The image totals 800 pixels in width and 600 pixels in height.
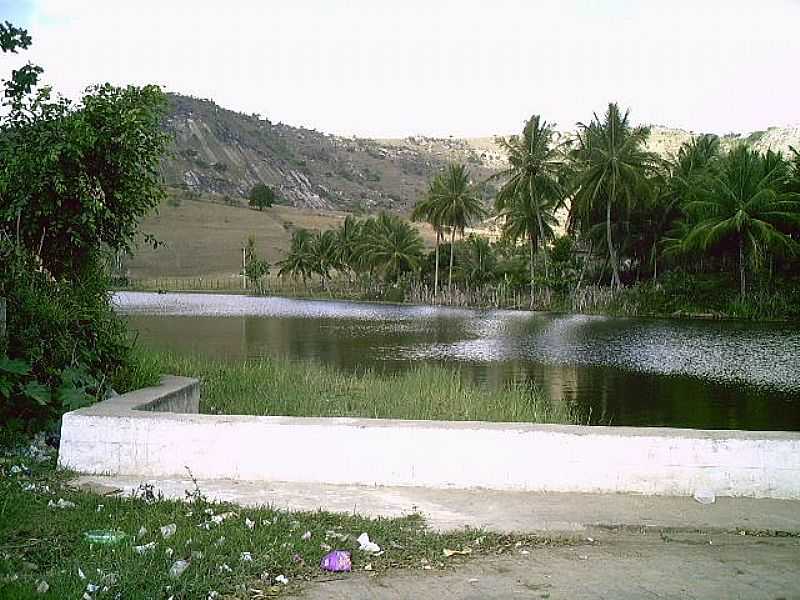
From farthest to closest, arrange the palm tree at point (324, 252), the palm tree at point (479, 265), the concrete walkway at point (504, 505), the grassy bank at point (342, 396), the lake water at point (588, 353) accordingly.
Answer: the palm tree at point (324, 252) → the palm tree at point (479, 265) → the lake water at point (588, 353) → the grassy bank at point (342, 396) → the concrete walkway at point (504, 505)

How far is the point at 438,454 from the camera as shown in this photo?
661 centimetres

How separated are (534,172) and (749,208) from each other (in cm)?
1538

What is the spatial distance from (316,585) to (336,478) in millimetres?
2087

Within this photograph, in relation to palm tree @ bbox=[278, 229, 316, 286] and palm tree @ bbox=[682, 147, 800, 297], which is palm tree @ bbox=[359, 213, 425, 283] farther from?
palm tree @ bbox=[682, 147, 800, 297]

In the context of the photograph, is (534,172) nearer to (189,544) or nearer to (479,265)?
(479,265)

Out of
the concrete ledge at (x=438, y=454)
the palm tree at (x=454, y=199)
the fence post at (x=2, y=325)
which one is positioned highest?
the palm tree at (x=454, y=199)

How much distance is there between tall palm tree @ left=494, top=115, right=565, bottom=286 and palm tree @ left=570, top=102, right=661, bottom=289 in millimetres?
2763

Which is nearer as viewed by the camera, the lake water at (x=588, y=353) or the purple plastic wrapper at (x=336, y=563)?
the purple plastic wrapper at (x=336, y=563)

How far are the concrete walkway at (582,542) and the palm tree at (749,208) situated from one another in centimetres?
3803

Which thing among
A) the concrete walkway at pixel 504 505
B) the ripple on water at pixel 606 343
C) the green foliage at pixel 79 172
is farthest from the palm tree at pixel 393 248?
the concrete walkway at pixel 504 505

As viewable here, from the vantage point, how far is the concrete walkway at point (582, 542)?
15.1 feet

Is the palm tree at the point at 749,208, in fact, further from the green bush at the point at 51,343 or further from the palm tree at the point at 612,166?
the green bush at the point at 51,343

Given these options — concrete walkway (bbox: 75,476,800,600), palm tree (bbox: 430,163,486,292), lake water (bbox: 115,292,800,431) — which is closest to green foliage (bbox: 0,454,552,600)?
concrete walkway (bbox: 75,476,800,600)

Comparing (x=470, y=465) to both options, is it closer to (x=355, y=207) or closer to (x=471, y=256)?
(x=471, y=256)
